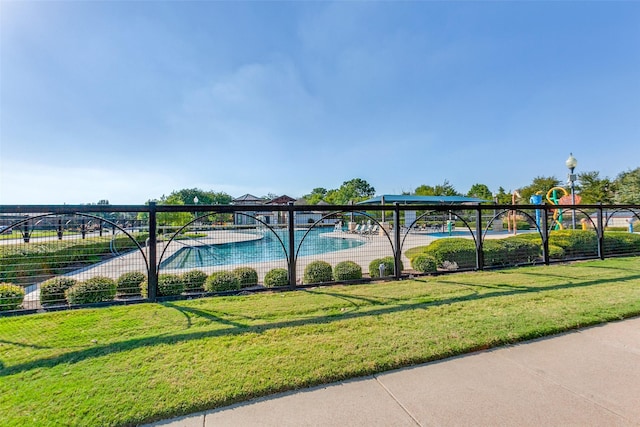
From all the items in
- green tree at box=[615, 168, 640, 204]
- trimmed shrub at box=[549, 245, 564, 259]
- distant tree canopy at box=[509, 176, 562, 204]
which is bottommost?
trimmed shrub at box=[549, 245, 564, 259]

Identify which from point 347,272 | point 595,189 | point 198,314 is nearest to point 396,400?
point 198,314

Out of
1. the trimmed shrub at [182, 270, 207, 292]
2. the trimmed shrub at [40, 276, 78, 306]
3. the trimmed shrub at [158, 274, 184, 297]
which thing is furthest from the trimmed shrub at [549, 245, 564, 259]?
the trimmed shrub at [40, 276, 78, 306]

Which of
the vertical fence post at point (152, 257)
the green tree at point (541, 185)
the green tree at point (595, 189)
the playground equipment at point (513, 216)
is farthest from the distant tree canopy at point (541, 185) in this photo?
the vertical fence post at point (152, 257)

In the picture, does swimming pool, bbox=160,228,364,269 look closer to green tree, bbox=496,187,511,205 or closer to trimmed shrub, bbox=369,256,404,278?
trimmed shrub, bbox=369,256,404,278

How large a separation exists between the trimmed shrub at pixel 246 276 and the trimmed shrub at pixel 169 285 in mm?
866

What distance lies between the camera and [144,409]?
1687 mm

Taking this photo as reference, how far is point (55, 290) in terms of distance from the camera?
4031mm

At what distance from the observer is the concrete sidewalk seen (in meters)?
1.60

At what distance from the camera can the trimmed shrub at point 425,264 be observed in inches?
222

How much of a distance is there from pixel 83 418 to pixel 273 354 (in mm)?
1256

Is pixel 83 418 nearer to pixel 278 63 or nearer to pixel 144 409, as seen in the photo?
pixel 144 409

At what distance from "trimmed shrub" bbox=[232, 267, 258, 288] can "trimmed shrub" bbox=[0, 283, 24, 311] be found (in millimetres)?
2864

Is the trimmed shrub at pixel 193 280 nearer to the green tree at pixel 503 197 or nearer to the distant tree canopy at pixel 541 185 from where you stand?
the green tree at pixel 503 197

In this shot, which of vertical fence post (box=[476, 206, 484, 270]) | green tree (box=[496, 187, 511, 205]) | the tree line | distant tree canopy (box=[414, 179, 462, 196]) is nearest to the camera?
vertical fence post (box=[476, 206, 484, 270])
